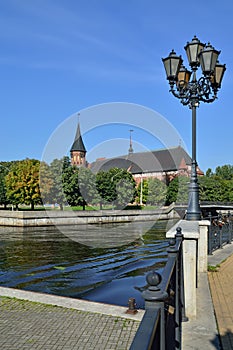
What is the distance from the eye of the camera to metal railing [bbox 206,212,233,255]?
1266cm

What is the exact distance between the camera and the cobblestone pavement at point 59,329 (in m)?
6.11

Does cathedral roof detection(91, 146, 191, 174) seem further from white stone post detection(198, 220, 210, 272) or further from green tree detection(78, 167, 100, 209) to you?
white stone post detection(198, 220, 210, 272)

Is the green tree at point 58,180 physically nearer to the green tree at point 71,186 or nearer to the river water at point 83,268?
the green tree at point 71,186

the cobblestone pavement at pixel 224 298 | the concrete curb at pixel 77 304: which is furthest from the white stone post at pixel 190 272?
the concrete curb at pixel 77 304

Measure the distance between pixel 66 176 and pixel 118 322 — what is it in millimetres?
56000

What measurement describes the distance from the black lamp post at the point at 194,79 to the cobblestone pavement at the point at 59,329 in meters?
3.62

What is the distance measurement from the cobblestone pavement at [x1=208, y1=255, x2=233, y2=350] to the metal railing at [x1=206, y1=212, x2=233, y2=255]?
4.90ft

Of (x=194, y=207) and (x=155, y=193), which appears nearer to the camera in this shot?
(x=194, y=207)

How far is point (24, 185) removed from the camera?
59.8 m

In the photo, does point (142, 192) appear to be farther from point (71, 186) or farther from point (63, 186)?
point (63, 186)

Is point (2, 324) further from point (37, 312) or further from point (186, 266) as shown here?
point (186, 266)

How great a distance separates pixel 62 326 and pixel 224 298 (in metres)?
3.22

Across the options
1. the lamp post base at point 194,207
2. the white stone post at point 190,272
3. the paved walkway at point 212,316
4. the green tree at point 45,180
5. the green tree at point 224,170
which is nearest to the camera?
the paved walkway at point 212,316

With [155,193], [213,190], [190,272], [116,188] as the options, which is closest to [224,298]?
[190,272]
